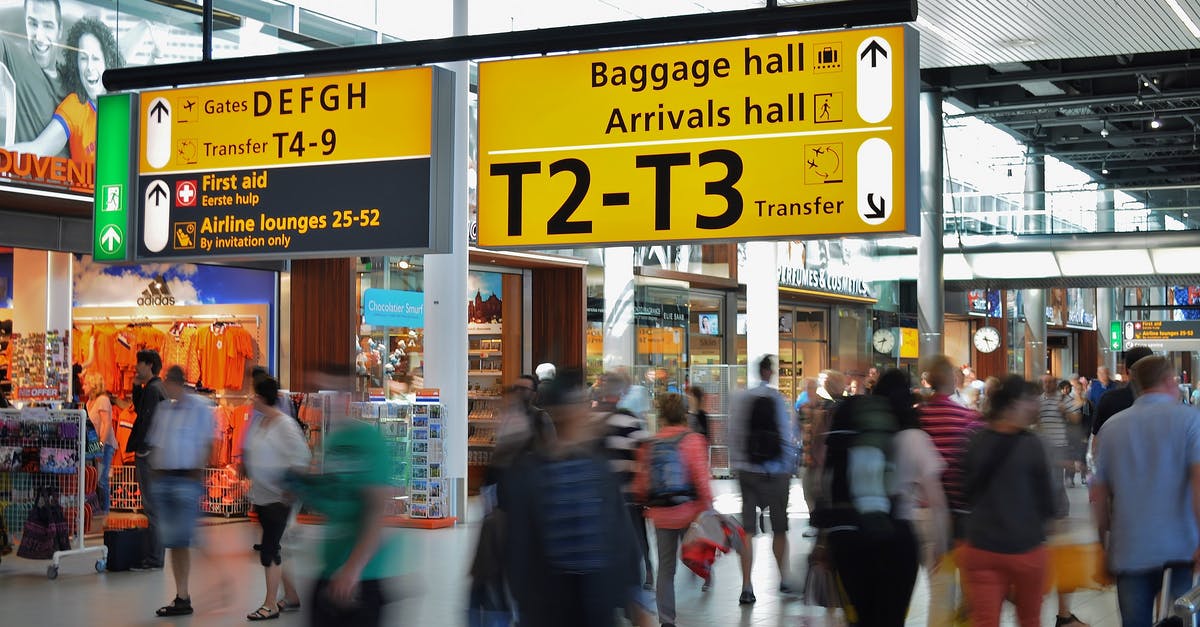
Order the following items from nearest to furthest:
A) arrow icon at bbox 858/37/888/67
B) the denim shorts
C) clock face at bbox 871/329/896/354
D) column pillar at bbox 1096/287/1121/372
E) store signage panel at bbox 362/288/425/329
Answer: arrow icon at bbox 858/37/888/67, the denim shorts, store signage panel at bbox 362/288/425/329, clock face at bbox 871/329/896/354, column pillar at bbox 1096/287/1121/372

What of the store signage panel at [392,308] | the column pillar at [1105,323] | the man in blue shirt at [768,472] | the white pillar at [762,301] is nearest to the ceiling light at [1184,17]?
the white pillar at [762,301]

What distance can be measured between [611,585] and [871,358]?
29.1 metres

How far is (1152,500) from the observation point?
597 cm

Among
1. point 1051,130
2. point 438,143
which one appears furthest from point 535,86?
point 1051,130

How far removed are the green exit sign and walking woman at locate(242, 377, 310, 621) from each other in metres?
1.37

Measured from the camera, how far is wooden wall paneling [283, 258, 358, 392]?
A: 1709cm

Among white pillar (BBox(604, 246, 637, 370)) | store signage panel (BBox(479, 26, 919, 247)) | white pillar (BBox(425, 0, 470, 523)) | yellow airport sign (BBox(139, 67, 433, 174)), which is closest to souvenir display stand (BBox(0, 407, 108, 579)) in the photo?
white pillar (BBox(425, 0, 470, 523))

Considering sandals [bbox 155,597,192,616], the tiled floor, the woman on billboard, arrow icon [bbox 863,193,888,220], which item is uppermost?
the woman on billboard

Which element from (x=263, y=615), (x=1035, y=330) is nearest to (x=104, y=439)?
(x=263, y=615)

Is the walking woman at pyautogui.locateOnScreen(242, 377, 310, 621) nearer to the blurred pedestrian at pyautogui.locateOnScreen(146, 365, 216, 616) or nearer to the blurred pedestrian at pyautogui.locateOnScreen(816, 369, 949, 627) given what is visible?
the blurred pedestrian at pyautogui.locateOnScreen(146, 365, 216, 616)

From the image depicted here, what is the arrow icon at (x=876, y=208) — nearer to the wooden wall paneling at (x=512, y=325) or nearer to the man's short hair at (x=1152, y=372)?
the man's short hair at (x=1152, y=372)

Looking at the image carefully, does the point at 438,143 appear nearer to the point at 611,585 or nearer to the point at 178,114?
the point at 178,114

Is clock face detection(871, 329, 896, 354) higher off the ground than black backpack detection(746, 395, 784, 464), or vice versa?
clock face detection(871, 329, 896, 354)

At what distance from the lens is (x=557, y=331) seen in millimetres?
20109
